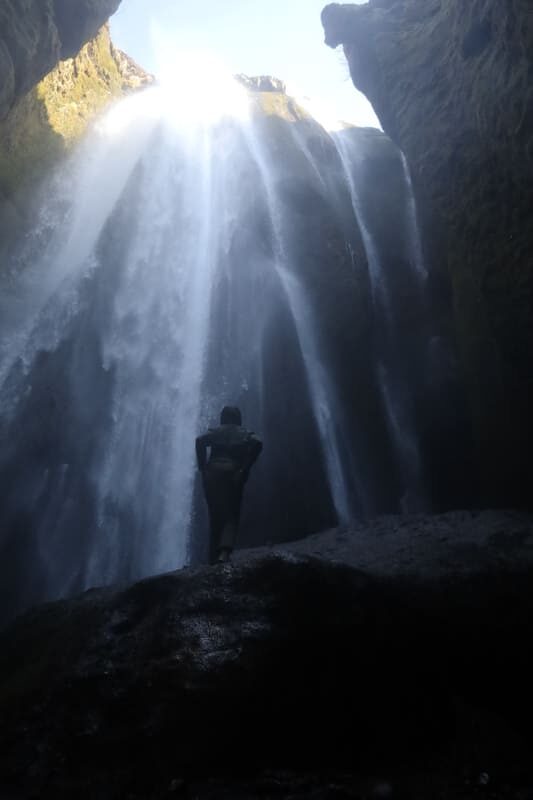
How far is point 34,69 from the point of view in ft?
34.2

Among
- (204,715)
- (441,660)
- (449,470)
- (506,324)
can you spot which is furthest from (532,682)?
(449,470)

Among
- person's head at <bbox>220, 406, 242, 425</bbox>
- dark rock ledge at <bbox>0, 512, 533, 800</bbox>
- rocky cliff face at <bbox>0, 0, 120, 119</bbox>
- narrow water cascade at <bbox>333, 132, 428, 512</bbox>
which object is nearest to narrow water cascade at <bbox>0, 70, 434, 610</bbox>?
narrow water cascade at <bbox>333, 132, 428, 512</bbox>

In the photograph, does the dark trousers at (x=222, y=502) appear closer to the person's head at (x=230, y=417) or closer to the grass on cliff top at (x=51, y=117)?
the person's head at (x=230, y=417)

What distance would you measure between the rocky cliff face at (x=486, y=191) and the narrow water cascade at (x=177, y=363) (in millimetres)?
2746

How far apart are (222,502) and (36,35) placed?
1037cm

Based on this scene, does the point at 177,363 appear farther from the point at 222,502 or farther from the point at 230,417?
the point at 222,502

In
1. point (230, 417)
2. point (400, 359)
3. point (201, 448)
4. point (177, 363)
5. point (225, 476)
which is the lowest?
point (225, 476)

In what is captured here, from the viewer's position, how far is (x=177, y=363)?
46.1 feet

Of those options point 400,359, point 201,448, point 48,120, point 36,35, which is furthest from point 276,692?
point 48,120

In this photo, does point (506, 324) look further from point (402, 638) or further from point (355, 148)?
point (355, 148)

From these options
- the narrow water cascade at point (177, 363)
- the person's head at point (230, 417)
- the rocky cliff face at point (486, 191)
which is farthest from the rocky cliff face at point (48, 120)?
the person's head at point (230, 417)

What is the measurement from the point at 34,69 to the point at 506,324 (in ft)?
35.4

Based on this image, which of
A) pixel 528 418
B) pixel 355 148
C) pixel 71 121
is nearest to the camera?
pixel 528 418

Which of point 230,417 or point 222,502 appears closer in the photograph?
point 222,502
